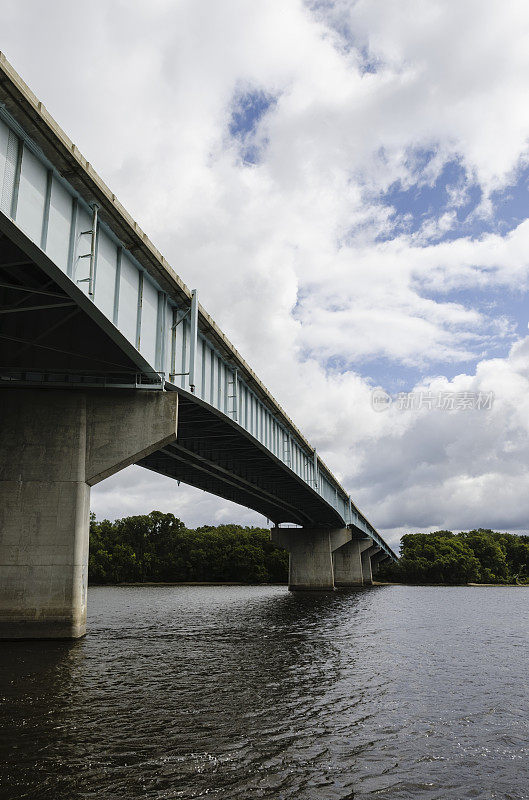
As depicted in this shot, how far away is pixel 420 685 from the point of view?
1678cm

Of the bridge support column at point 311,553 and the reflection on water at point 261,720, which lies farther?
the bridge support column at point 311,553

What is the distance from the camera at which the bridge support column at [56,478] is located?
21.9 metres

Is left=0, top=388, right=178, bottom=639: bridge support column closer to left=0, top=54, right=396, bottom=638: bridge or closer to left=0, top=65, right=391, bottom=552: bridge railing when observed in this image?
left=0, top=54, right=396, bottom=638: bridge

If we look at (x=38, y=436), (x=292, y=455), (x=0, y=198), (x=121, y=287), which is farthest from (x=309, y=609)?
(x=0, y=198)

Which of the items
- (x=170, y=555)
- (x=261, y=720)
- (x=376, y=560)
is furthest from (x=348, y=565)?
(x=261, y=720)

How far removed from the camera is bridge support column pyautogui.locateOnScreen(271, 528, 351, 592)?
238 ft

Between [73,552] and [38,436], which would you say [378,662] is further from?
[38,436]

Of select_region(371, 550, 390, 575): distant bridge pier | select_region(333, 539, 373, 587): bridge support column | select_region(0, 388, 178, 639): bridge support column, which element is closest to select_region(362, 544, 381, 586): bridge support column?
select_region(333, 539, 373, 587): bridge support column

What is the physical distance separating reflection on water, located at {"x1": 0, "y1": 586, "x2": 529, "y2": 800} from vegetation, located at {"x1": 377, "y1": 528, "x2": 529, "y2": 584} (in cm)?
10804

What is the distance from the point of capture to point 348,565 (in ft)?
315

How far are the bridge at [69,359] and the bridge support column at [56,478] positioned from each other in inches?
1.6

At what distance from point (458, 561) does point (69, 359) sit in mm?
117632

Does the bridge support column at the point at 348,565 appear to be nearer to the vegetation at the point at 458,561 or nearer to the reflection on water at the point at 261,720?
the vegetation at the point at 458,561

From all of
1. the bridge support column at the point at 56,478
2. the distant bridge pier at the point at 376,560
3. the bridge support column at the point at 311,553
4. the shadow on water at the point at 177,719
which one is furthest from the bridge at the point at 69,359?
the distant bridge pier at the point at 376,560
